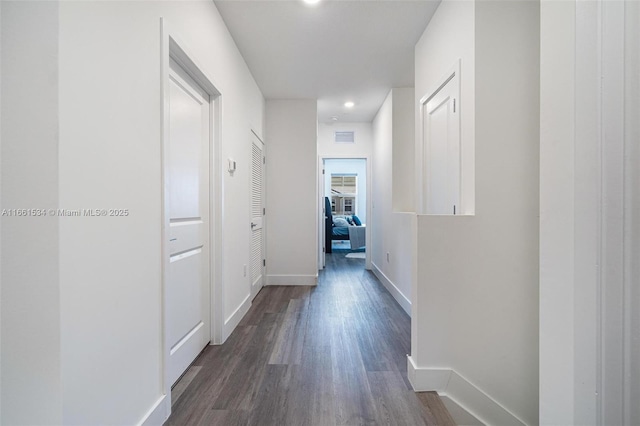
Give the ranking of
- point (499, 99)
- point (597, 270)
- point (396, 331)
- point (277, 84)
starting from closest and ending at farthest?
point (597, 270)
point (499, 99)
point (396, 331)
point (277, 84)

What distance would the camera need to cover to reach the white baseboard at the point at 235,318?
226 cm

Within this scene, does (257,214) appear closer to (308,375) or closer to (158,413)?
(308,375)

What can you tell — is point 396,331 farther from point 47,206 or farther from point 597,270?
point 47,206

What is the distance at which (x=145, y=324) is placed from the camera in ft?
4.07

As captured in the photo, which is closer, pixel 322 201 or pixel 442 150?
pixel 442 150

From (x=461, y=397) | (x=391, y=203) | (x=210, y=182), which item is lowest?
(x=461, y=397)

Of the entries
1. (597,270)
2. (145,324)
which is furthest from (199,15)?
(597,270)

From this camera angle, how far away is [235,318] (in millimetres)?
2525

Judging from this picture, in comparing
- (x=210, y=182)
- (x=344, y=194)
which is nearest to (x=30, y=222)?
(x=210, y=182)

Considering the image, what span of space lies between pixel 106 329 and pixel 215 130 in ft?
5.21

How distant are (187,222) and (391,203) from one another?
8.43 feet

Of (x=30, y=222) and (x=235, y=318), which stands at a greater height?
(x=30, y=222)

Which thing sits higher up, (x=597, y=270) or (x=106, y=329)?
(x=597, y=270)

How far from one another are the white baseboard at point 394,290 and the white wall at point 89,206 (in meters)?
2.28
